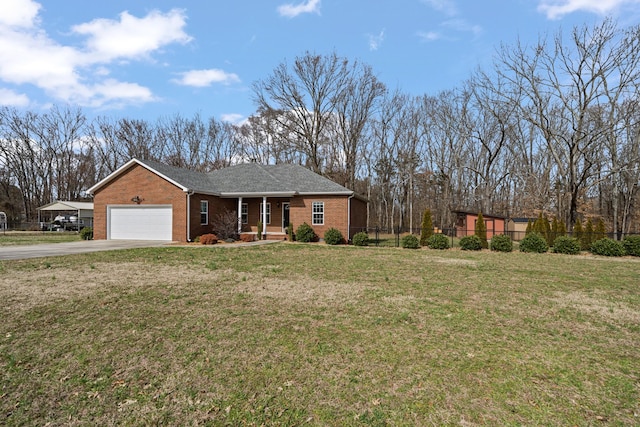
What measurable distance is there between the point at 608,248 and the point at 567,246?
152cm

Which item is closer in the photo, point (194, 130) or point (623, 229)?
point (623, 229)

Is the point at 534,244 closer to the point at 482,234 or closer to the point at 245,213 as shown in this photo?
the point at 482,234

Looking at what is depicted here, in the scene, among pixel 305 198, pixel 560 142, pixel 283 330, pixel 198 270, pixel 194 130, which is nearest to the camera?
pixel 283 330

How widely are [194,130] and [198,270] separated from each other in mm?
36761

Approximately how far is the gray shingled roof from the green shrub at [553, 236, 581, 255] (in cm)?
1047

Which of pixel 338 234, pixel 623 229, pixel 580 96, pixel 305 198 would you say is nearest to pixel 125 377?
pixel 338 234

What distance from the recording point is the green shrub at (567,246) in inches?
654

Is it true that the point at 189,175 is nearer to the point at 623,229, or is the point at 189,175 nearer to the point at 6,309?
the point at 6,309

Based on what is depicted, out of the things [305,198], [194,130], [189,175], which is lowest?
[305,198]

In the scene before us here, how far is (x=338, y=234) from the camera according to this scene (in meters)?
19.9

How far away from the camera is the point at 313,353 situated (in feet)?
14.2

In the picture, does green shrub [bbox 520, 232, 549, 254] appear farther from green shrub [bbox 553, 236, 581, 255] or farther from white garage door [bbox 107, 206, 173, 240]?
white garage door [bbox 107, 206, 173, 240]

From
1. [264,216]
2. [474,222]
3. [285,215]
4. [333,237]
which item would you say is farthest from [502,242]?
[264,216]

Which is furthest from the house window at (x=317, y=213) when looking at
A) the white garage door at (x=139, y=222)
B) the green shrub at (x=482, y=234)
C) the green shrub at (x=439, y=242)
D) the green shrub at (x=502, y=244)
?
the green shrub at (x=502, y=244)
